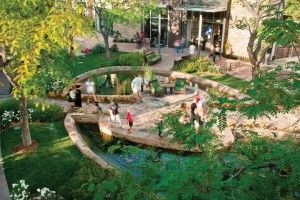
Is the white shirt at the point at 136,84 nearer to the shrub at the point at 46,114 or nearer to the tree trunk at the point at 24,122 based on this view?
the shrub at the point at 46,114

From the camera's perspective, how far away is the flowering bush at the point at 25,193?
1202cm

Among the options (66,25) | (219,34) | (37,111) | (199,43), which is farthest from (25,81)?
(219,34)

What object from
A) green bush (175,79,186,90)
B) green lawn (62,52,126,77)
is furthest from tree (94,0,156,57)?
green bush (175,79,186,90)

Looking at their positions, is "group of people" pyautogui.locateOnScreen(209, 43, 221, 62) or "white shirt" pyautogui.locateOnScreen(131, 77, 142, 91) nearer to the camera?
"white shirt" pyautogui.locateOnScreen(131, 77, 142, 91)

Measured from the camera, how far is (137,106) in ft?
65.9

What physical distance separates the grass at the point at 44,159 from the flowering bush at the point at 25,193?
38 cm

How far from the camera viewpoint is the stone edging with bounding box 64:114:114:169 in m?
13.8

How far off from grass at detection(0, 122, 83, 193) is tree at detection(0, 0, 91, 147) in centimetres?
271

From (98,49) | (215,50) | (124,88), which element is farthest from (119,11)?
(215,50)

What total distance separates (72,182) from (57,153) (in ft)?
7.70

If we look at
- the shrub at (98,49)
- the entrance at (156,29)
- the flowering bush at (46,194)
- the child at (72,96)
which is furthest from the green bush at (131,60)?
the flowering bush at (46,194)

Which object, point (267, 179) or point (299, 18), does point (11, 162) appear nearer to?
point (267, 179)

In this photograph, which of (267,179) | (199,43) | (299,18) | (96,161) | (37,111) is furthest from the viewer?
(199,43)

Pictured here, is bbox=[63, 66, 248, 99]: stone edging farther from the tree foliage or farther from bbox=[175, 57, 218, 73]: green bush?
the tree foliage
